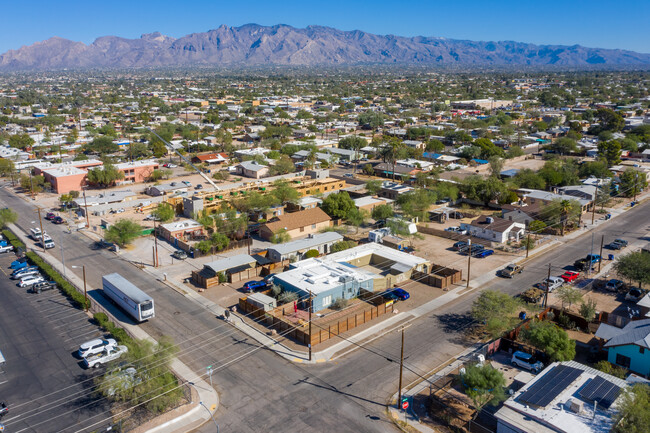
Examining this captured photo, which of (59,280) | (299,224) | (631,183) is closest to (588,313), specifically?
(299,224)

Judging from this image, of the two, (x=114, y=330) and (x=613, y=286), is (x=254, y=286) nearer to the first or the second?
(x=114, y=330)

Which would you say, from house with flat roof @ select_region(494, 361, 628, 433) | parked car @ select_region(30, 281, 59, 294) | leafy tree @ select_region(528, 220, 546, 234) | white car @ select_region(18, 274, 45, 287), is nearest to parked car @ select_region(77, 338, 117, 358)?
parked car @ select_region(30, 281, 59, 294)

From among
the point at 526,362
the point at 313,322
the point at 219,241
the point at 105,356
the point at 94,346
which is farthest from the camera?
the point at 219,241

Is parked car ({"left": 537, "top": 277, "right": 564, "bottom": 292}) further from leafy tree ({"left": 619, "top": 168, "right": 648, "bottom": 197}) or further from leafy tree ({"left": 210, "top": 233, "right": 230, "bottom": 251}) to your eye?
leafy tree ({"left": 619, "top": 168, "right": 648, "bottom": 197})

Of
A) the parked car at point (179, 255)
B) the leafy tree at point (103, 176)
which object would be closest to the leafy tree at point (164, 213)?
the parked car at point (179, 255)

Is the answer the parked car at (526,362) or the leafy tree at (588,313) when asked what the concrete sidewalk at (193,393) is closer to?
the parked car at (526,362)
